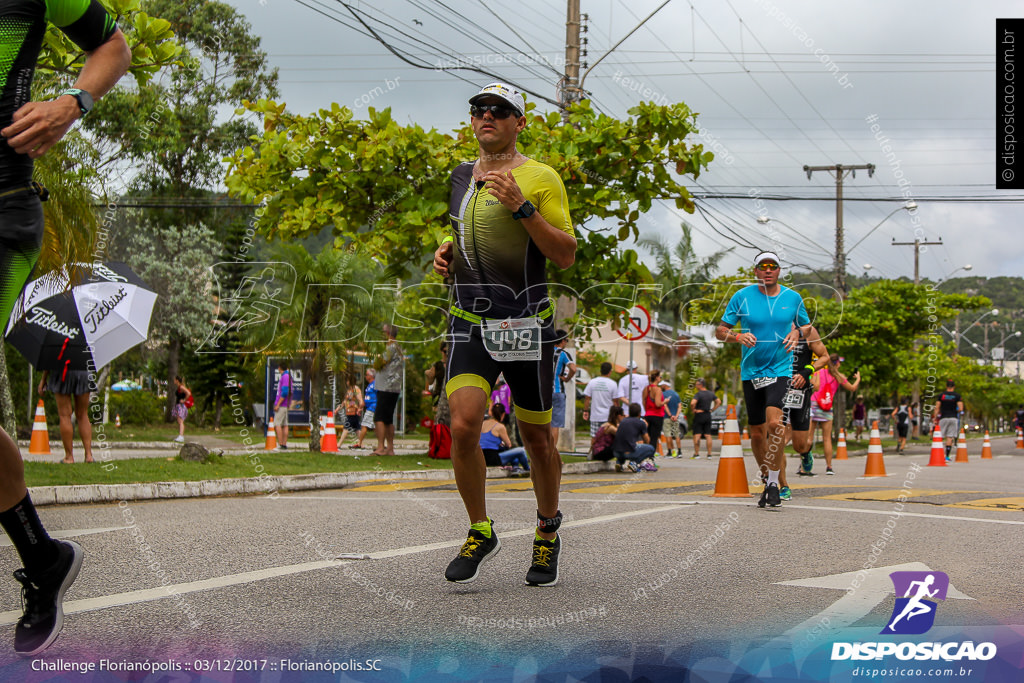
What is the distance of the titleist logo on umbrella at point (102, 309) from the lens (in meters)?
13.9

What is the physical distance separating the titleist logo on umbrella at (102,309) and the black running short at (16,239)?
11048 mm

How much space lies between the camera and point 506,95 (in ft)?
15.5

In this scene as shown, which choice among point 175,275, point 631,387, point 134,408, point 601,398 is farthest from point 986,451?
point 175,275

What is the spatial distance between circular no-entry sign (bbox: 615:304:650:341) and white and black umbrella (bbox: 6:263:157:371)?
7176mm

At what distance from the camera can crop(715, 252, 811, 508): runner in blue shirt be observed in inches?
338

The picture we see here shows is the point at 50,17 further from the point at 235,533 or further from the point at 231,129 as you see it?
the point at 231,129

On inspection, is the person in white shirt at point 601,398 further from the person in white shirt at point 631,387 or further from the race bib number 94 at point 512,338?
the race bib number 94 at point 512,338

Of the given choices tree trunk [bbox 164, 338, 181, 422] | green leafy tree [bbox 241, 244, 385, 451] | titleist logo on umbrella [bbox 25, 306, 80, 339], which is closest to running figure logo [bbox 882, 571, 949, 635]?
titleist logo on umbrella [bbox 25, 306, 80, 339]

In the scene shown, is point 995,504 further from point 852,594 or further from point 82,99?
point 82,99

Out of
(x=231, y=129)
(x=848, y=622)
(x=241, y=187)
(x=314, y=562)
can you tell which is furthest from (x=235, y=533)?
(x=231, y=129)

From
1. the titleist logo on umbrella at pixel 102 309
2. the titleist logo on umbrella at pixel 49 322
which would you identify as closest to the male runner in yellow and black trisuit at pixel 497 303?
the titleist logo on umbrella at pixel 49 322

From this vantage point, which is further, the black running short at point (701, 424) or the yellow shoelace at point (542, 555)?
the black running short at point (701, 424)

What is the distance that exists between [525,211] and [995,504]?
662cm

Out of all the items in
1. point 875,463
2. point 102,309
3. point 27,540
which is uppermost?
point 102,309
